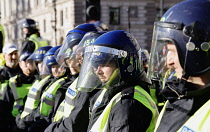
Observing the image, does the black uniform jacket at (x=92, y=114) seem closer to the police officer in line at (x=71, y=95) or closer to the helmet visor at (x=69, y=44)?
the police officer in line at (x=71, y=95)

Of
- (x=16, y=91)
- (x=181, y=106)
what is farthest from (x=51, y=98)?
(x=181, y=106)

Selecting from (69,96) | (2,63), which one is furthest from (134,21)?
(69,96)

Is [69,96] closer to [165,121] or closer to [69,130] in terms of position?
[69,130]

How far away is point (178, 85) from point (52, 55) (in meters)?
3.84

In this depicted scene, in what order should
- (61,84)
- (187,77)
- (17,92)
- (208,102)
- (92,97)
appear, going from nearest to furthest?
(208,102), (187,77), (92,97), (61,84), (17,92)

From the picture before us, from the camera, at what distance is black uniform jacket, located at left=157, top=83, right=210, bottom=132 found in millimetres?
2684

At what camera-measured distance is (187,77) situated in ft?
9.20

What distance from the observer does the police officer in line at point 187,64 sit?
2686 millimetres

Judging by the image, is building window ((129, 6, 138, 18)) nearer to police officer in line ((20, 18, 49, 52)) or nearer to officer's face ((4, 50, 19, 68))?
police officer in line ((20, 18, 49, 52))

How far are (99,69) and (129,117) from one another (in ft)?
2.37

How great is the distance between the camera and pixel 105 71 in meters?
3.79

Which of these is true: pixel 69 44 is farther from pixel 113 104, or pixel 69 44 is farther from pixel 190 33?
pixel 190 33

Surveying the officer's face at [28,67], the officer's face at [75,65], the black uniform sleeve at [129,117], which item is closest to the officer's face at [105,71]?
the black uniform sleeve at [129,117]

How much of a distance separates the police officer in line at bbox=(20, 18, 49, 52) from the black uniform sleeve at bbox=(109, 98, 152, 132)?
5.96 m
